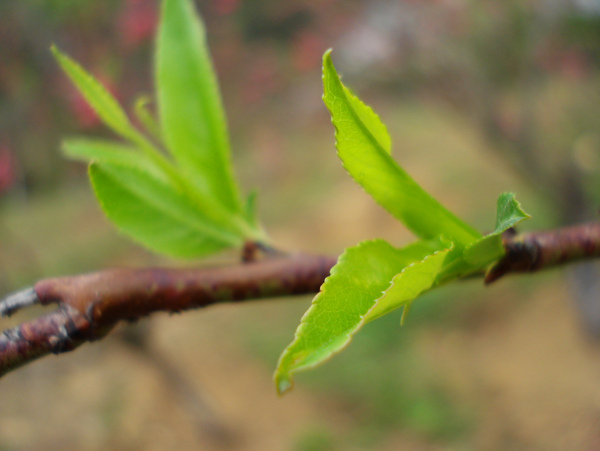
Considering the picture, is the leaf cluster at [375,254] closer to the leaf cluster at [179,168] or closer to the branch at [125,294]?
the branch at [125,294]

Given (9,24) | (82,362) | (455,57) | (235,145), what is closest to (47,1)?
(9,24)

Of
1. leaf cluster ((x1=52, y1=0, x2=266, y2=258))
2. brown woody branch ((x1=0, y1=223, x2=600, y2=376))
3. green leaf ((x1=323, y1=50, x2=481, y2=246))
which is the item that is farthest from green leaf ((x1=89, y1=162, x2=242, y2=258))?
green leaf ((x1=323, y1=50, x2=481, y2=246))

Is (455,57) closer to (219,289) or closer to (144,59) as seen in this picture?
(144,59)

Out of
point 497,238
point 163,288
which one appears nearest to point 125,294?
point 163,288

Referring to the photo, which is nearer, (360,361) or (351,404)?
(351,404)

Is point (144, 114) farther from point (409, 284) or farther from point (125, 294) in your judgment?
point (409, 284)

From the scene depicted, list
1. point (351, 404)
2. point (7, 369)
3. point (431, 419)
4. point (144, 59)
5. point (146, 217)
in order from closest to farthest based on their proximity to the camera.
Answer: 1. point (7, 369)
2. point (146, 217)
3. point (431, 419)
4. point (351, 404)
5. point (144, 59)

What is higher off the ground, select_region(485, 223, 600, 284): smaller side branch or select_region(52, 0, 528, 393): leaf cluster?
select_region(52, 0, 528, 393): leaf cluster

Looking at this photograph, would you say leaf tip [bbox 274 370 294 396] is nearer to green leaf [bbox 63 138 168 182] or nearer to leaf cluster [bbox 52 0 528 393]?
leaf cluster [bbox 52 0 528 393]
